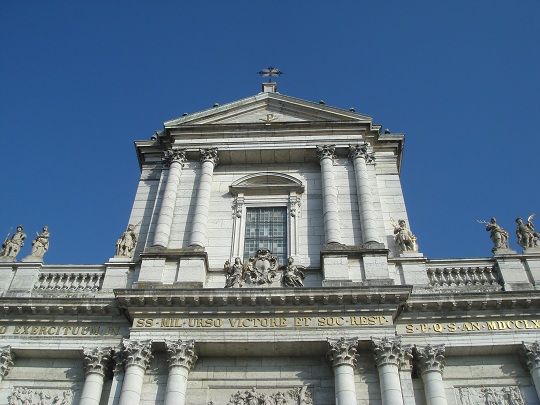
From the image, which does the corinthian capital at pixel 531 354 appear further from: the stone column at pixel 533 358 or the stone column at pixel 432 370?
the stone column at pixel 432 370

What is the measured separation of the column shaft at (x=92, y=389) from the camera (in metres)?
17.0

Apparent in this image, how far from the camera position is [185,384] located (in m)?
17.1

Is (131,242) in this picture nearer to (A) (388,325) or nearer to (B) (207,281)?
(B) (207,281)

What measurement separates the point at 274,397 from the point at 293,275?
378 centimetres

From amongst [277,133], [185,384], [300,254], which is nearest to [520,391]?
[300,254]

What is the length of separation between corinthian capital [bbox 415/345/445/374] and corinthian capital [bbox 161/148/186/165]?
1137 centimetres

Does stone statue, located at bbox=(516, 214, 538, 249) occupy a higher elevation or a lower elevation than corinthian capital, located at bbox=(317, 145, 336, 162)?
lower

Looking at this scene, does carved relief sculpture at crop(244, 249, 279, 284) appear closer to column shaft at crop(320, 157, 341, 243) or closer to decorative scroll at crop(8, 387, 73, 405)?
column shaft at crop(320, 157, 341, 243)

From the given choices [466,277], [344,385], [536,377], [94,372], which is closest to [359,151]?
[466,277]

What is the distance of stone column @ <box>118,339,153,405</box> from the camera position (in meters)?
16.6

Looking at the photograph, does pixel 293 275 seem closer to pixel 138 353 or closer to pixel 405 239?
pixel 405 239

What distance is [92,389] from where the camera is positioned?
56.5ft

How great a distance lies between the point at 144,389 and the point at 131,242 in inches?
226

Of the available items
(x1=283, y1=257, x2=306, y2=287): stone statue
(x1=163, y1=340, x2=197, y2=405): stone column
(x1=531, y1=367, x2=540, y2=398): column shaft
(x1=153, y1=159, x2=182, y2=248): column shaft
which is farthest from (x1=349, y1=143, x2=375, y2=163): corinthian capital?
(x1=163, y1=340, x2=197, y2=405): stone column
